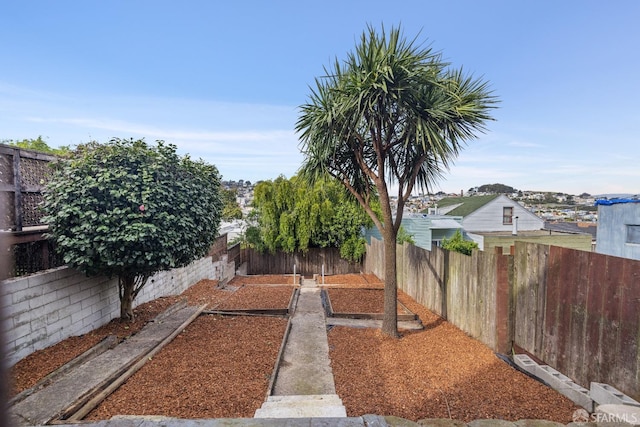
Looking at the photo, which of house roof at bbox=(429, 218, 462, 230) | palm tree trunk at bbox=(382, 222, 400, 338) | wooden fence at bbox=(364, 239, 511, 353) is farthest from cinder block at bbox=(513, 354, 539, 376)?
house roof at bbox=(429, 218, 462, 230)

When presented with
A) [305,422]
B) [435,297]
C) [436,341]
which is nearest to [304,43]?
[435,297]

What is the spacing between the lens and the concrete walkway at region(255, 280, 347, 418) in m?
2.96

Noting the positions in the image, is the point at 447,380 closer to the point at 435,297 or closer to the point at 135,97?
the point at 435,297

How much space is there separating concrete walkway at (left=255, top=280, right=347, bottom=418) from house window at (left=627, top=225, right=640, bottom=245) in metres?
12.0

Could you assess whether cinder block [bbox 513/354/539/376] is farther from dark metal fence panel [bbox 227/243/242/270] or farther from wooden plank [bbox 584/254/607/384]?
dark metal fence panel [bbox 227/243/242/270]

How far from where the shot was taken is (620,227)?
1227 centimetres

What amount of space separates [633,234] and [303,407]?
14.3m

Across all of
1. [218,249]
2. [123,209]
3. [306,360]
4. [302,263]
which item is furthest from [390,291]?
[302,263]

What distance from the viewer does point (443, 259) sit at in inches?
263

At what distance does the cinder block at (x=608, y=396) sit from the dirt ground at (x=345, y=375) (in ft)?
0.89

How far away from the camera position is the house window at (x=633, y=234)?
11734mm

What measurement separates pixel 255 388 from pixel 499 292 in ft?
11.4

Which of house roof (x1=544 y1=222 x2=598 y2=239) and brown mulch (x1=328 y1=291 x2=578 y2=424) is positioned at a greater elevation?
house roof (x1=544 y1=222 x2=598 y2=239)

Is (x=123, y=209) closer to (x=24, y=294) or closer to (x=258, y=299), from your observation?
(x=24, y=294)
